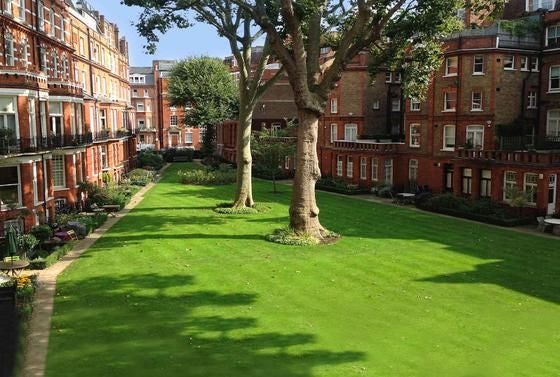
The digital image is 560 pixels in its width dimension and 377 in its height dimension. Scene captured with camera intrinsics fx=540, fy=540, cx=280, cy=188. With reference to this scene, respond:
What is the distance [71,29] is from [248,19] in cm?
1607

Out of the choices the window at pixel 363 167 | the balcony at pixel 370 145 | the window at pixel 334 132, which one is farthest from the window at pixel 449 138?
the window at pixel 334 132

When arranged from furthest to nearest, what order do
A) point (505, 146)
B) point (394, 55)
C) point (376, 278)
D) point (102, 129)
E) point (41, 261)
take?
1. point (102, 129)
2. point (505, 146)
3. point (394, 55)
4. point (41, 261)
5. point (376, 278)

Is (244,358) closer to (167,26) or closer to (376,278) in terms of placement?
(376,278)

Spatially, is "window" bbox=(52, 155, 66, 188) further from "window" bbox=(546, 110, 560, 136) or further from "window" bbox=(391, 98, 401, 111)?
"window" bbox=(546, 110, 560, 136)

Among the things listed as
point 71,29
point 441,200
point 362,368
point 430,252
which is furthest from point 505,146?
point 71,29

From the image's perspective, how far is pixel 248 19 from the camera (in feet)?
106

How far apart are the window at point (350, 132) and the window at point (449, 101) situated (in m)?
11.5

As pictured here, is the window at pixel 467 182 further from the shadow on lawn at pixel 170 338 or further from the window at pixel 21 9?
the window at pixel 21 9

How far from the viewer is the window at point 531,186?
31.5 m

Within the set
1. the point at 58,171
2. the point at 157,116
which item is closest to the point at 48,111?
the point at 58,171

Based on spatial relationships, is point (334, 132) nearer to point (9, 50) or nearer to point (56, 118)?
point (56, 118)

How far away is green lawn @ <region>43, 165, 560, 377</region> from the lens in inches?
485

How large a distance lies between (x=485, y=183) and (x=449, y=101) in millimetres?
6917

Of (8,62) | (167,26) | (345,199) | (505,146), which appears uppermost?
(167,26)
